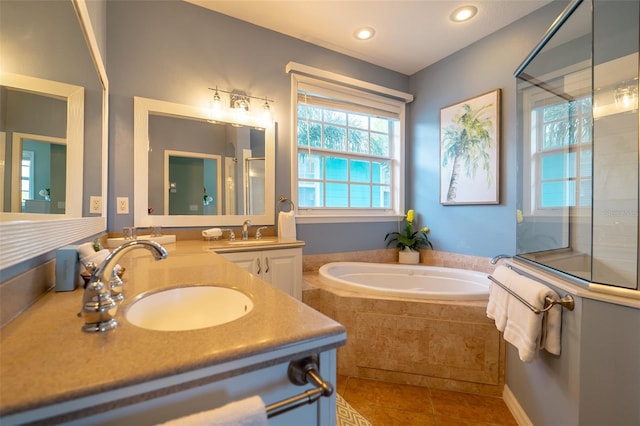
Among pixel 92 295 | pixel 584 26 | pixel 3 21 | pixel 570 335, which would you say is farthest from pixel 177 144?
pixel 584 26

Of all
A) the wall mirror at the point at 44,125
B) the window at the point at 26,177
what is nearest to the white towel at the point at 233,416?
the wall mirror at the point at 44,125

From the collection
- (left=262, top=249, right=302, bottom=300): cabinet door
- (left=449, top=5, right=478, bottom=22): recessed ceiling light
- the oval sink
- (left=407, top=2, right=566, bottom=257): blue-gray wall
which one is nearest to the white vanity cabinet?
(left=262, top=249, right=302, bottom=300): cabinet door

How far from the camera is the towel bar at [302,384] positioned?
0.52 m

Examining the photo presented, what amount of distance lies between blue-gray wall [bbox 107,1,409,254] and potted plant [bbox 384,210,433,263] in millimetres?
548

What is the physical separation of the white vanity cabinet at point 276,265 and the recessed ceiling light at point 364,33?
6.67 ft

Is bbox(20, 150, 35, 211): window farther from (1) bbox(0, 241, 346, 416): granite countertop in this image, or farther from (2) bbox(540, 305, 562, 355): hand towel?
(2) bbox(540, 305, 562, 355): hand towel

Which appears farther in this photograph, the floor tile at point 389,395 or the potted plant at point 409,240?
the potted plant at point 409,240

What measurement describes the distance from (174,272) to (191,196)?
120cm

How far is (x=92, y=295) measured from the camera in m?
0.58

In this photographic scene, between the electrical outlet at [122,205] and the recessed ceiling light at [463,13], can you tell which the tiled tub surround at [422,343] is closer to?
the electrical outlet at [122,205]

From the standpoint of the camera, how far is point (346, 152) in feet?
9.68

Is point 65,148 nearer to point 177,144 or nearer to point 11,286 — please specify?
point 11,286

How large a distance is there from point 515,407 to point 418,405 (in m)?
0.56

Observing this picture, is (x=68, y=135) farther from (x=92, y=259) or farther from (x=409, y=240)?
(x=409, y=240)
